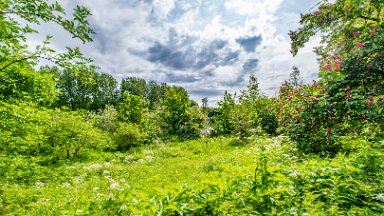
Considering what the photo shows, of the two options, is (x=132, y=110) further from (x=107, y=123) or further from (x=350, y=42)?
(x=350, y=42)

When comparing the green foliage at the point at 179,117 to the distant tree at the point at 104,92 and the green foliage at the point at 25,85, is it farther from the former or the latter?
the distant tree at the point at 104,92

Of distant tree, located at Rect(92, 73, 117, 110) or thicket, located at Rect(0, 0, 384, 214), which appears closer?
thicket, located at Rect(0, 0, 384, 214)

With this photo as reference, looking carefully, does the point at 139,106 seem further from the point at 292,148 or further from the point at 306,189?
the point at 306,189

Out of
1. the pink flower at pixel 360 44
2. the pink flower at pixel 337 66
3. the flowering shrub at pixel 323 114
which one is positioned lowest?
the flowering shrub at pixel 323 114

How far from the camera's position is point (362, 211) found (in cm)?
301

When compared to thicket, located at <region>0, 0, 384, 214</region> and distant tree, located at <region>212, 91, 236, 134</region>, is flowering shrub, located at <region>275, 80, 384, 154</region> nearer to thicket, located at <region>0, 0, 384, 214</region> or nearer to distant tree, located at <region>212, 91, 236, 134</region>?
thicket, located at <region>0, 0, 384, 214</region>

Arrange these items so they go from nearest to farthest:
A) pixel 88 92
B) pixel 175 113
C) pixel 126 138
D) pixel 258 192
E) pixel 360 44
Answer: pixel 258 192, pixel 360 44, pixel 126 138, pixel 175 113, pixel 88 92

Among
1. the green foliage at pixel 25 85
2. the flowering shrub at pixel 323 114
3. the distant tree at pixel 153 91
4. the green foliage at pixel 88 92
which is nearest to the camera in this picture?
the green foliage at pixel 25 85

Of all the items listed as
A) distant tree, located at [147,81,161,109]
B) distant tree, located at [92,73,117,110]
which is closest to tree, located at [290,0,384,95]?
distant tree, located at [92,73,117,110]

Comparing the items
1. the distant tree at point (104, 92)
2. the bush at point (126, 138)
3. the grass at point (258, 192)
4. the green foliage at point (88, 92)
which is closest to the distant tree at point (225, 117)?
the bush at point (126, 138)

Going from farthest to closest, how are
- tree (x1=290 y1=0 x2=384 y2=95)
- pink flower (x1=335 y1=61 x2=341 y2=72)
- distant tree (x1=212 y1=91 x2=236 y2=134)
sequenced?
distant tree (x1=212 y1=91 x2=236 y2=134), pink flower (x1=335 y1=61 x2=341 y2=72), tree (x1=290 y1=0 x2=384 y2=95)

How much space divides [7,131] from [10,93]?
1263 mm

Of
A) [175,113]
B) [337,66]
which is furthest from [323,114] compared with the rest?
[175,113]

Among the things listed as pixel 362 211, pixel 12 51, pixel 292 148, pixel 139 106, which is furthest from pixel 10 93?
pixel 139 106
